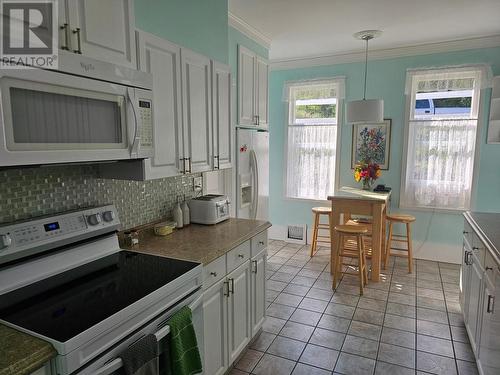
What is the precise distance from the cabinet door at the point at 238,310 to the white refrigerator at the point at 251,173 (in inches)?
43.7

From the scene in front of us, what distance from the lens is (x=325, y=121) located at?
4.84 m

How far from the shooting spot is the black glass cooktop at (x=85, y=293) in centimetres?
116

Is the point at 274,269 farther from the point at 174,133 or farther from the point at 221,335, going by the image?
the point at 174,133

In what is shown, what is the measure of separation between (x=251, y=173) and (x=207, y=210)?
1106 mm

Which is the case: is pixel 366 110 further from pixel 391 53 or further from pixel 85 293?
pixel 85 293

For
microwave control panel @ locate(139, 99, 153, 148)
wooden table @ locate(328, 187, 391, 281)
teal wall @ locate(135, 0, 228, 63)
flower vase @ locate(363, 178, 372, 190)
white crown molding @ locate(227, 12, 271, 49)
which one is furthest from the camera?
flower vase @ locate(363, 178, 372, 190)

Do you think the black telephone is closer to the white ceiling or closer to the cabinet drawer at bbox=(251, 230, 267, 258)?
the white ceiling

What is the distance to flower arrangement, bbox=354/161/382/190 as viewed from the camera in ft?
13.8

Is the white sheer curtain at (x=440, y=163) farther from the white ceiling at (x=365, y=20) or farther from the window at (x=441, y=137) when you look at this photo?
the white ceiling at (x=365, y=20)

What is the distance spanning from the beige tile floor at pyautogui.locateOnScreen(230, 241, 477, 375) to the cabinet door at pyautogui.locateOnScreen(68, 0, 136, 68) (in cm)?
205

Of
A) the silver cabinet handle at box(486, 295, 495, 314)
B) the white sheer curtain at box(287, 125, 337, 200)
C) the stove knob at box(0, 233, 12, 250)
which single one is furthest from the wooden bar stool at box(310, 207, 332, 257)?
the stove knob at box(0, 233, 12, 250)

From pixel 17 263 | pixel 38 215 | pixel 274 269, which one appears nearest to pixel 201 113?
pixel 38 215

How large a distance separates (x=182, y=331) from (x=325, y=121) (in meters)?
3.92

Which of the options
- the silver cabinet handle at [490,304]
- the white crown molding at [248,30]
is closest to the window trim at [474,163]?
the white crown molding at [248,30]
